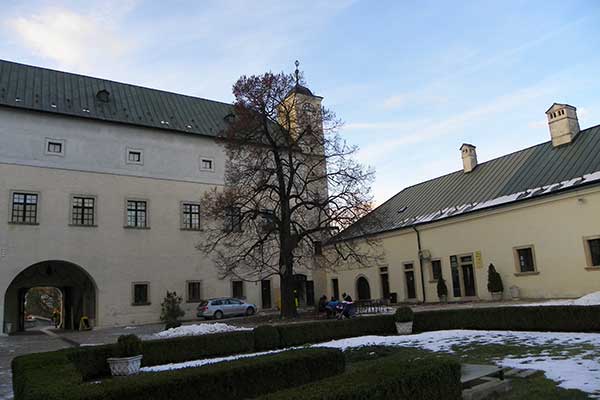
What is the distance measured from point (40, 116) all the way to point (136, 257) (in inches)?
387

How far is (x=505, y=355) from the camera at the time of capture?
10.3m

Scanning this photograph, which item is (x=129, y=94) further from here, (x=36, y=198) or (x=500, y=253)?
(x=500, y=253)

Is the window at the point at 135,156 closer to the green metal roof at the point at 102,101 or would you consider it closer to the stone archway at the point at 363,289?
the green metal roof at the point at 102,101

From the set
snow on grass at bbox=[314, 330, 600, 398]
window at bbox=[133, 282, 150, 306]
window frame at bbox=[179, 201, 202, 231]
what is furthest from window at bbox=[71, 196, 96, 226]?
snow on grass at bbox=[314, 330, 600, 398]

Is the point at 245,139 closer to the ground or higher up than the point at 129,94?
closer to the ground

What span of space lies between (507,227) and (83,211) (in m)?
23.8

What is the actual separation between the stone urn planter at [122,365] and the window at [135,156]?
2214cm

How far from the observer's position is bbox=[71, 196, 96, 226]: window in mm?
28859

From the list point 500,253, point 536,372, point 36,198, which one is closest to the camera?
point 536,372

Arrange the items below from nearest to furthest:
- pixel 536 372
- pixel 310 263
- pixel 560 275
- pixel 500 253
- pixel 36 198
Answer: pixel 536 372 < pixel 560 275 < pixel 500 253 < pixel 36 198 < pixel 310 263

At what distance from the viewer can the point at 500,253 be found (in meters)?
25.9

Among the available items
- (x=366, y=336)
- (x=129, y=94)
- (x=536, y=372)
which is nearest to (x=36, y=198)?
(x=129, y=94)

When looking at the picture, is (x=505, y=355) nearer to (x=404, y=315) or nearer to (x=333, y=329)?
(x=404, y=315)

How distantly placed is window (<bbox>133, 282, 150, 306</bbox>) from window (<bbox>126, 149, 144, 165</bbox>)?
768 centimetres
